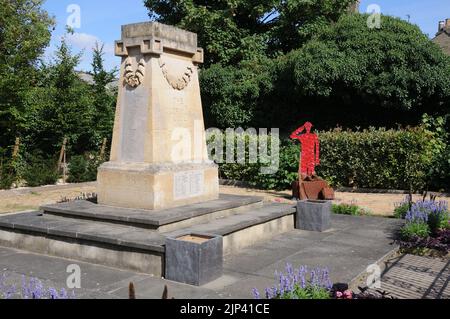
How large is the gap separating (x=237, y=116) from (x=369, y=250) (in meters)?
14.3

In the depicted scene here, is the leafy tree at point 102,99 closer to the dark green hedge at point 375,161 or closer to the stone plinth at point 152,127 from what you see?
the dark green hedge at point 375,161

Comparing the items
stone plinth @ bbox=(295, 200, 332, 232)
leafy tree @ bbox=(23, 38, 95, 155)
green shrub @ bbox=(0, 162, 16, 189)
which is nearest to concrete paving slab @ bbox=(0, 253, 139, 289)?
stone plinth @ bbox=(295, 200, 332, 232)

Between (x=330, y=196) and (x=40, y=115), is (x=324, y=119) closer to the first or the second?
(x=330, y=196)

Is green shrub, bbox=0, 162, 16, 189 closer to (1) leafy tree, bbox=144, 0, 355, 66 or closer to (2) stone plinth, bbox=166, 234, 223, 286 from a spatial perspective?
(2) stone plinth, bbox=166, 234, 223, 286

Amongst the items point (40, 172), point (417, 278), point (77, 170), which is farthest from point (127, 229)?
point (77, 170)

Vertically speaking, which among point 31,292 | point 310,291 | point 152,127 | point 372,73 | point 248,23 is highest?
point 248,23

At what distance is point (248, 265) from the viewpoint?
5.76 m

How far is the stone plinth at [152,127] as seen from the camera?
711 cm

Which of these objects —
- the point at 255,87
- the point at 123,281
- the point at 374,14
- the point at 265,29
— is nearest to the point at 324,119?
the point at 255,87

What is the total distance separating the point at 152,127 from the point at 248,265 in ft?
8.95

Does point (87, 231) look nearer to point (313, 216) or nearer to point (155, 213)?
point (155, 213)

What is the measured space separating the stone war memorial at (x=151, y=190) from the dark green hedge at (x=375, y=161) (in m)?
7.00

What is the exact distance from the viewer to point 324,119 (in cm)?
1936

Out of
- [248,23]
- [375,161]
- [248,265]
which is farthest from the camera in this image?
[248,23]
